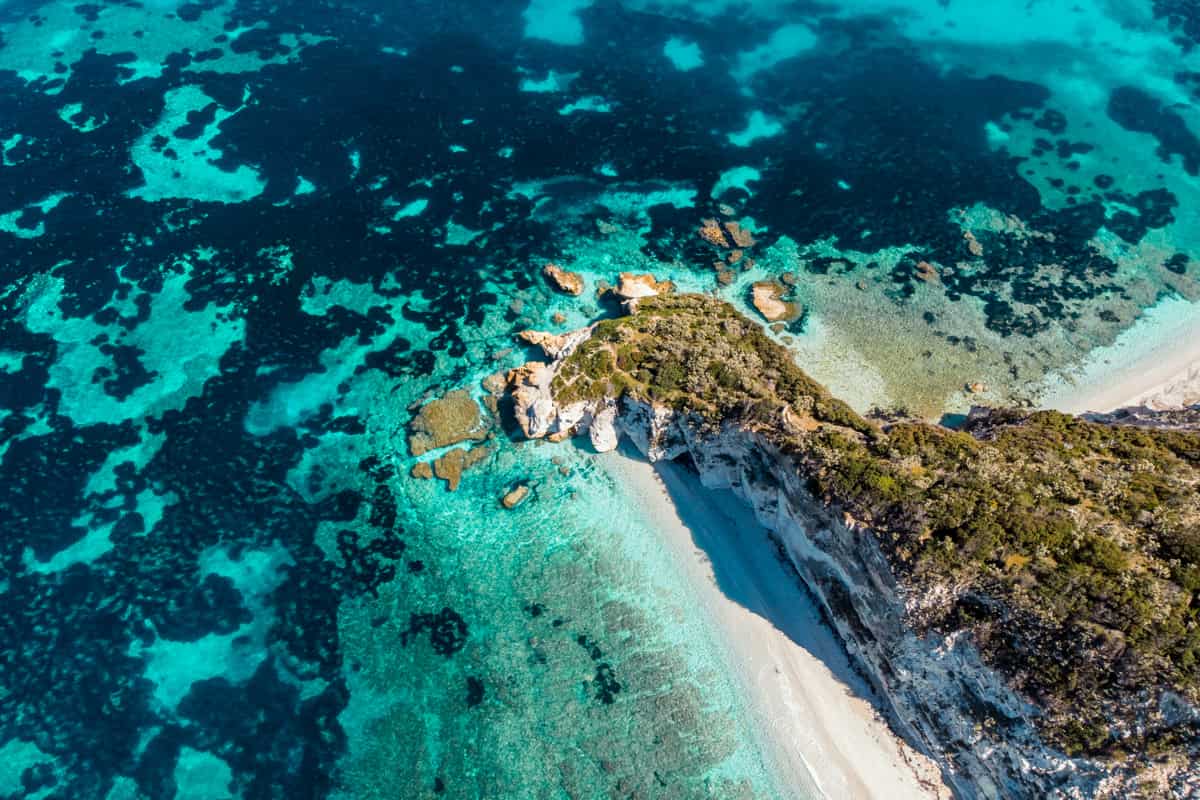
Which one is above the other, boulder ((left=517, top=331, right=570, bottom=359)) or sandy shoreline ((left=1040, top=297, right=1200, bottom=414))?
sandy shoreline ((left=1040, top=297, right=1200, bottom=414))

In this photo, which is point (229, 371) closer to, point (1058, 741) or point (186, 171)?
point (186, 171)

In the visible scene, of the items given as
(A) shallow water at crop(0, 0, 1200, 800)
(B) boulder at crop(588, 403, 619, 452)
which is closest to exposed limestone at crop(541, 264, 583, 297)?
(A) shallow water at crop(0, 0, 1200, 800)

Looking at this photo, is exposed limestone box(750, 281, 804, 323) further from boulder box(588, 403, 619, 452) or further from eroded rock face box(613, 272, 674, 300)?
boulder box(588, 403, 619, 452)

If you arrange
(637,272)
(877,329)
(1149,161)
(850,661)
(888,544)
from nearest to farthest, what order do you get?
(888,544) < (850,661) < (877,329) < (637,272) < (1149,161)

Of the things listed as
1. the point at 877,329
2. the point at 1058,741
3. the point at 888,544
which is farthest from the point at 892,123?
the point at 1058,741

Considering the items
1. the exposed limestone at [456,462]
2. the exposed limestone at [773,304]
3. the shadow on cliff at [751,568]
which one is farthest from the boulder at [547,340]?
the exposed limestone at [773,304]

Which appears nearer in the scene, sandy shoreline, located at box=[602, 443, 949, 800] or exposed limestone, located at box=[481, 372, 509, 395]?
sandy shoreline, located at box=[602, 443, 949, 800]
